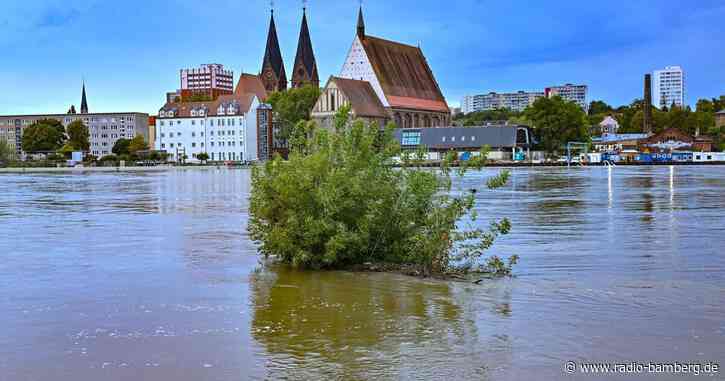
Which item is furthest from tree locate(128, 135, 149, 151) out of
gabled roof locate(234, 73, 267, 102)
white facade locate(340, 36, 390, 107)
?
white facade locate(340, 36, 390, 107)

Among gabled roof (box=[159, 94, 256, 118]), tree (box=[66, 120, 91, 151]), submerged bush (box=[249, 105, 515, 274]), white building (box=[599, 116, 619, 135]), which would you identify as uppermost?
gabled roof (box=[159, 94, 256, 118])

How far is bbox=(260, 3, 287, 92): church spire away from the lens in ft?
506

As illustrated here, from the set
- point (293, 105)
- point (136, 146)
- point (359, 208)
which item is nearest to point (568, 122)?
point (293, 105)

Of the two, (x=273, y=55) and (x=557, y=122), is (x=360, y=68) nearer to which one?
(x=273, y=55)

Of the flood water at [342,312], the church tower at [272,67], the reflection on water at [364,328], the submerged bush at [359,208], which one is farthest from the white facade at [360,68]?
the reflection on water at [364,328]

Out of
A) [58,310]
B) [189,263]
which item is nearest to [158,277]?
[189,263]

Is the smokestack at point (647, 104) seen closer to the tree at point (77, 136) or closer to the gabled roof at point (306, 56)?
the gabled roof at point (306, 56)

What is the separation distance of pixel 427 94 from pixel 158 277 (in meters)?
140

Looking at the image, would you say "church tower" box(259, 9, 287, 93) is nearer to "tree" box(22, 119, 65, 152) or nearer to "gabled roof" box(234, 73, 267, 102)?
"gabled roof" box(234, 73, 267, 102)

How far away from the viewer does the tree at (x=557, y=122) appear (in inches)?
4397

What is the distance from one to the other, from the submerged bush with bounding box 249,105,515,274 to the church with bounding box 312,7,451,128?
106857mm

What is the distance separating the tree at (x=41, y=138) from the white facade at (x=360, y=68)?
52084mm

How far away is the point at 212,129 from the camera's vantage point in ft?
435

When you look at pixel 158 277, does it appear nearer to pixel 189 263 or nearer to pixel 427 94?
pixel 189 263
